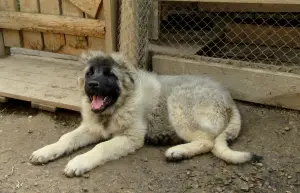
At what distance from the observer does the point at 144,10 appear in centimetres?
474

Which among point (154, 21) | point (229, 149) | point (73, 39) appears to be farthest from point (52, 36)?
point (229, 149)

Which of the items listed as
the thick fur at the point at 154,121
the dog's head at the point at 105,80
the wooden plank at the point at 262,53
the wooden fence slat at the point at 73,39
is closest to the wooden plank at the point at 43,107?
the thick fur at the point at 154,121

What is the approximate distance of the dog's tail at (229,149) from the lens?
11.5 ft

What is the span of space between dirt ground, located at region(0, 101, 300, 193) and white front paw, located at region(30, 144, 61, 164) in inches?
2.3

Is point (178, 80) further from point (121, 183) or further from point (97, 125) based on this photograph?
point (121, 183)

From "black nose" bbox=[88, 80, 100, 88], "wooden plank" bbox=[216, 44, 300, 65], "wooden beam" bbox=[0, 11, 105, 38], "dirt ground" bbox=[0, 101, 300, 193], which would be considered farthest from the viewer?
"wooden plank" bbox=[216, 44, 300, 65]

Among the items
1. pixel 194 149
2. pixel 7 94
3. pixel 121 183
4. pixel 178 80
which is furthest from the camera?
pixel 7 94

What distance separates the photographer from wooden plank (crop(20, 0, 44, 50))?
5.55 meters

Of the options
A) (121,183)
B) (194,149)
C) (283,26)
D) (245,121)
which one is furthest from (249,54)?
(121,183)

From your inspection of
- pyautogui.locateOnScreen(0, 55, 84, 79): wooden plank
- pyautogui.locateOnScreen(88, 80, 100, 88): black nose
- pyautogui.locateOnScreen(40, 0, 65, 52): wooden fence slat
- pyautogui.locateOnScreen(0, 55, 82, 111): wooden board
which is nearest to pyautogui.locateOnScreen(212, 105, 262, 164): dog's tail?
pyautogui.locateOnScreen(88, 80, 100, 88): black nose

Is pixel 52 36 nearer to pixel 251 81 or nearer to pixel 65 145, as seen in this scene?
pixel 65 145

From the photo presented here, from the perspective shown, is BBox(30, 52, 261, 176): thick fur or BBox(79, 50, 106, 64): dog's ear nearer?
BBox(30, 52, 261, 176): thick fur

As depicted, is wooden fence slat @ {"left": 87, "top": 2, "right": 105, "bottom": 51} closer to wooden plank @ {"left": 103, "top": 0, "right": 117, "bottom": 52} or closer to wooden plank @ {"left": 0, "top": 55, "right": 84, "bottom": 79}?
wooden plank @ {"left": 103, "top": 0, "right": 117, "bottom": 52}

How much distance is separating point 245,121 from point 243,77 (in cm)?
56
